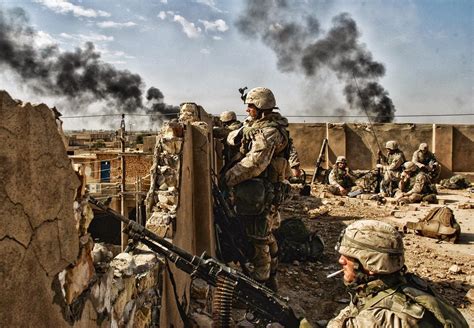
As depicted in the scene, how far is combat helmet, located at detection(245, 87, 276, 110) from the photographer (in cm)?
457

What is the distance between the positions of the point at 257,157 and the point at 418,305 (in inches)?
102

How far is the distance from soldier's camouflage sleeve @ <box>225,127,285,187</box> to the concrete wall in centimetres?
1051

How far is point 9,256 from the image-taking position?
1.09 metres

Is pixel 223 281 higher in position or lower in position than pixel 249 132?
lower

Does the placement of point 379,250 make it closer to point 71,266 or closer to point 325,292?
point 71,266

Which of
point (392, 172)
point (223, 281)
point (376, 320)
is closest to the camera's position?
point (376, 320)

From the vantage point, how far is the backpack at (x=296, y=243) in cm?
604

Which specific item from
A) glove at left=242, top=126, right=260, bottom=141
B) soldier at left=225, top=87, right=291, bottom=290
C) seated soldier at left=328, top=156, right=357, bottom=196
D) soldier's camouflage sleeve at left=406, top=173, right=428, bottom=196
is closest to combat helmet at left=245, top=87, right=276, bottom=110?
soldier at left=225, top=87, right=291, bottom=290

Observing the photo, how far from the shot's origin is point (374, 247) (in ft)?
7.50

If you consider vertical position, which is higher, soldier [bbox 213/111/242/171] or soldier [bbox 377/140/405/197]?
soldier [bbox 213/111/242/171]

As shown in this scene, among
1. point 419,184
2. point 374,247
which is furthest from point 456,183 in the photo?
point 374,247

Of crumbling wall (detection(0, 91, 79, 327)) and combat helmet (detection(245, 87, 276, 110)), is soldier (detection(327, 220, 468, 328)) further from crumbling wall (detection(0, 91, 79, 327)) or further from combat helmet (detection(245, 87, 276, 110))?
combat helmet (detection(245, 87, 276, 110))

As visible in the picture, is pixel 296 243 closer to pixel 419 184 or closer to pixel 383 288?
pixel 383 288

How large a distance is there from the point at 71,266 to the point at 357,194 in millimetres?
10609
